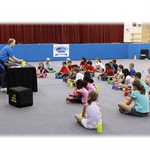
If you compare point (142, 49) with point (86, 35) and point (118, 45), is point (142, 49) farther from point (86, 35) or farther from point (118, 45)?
point (86, 35)

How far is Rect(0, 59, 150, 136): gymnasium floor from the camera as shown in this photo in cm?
479

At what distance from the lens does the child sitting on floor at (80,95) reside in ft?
21.8

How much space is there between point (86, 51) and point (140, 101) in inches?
490

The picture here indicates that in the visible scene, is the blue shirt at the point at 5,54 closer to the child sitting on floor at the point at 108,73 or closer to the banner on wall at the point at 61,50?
the child sitting on floor at the point at 108,73

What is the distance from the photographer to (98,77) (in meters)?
11.1

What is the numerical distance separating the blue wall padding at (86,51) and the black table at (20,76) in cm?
829

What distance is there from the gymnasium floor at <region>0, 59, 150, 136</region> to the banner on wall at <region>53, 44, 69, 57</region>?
9.05 meters

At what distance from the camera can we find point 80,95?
6.85 meters

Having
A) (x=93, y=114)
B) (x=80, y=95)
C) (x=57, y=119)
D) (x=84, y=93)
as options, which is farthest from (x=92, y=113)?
(x=80, y=95)

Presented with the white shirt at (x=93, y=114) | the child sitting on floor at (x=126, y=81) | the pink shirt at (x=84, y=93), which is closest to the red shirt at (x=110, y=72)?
the child sitting on floor at (x=126, y=81)

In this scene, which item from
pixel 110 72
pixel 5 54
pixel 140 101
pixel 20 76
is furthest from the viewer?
pixel 110 72

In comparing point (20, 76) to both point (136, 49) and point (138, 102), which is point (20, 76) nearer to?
point (138, 102)

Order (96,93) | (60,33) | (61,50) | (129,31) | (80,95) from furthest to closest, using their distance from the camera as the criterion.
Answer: (129,31) → (60,33) → (61,50) → (80,95) → (96,93)

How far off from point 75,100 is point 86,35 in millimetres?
15222
